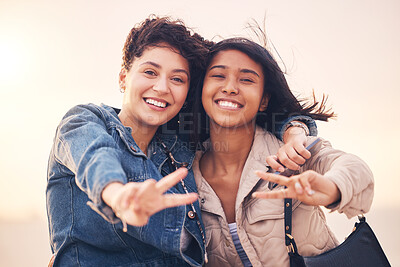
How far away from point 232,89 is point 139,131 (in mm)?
677

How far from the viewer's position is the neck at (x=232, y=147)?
2535mm

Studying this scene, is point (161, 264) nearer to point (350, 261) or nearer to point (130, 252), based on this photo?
point (130, 252)

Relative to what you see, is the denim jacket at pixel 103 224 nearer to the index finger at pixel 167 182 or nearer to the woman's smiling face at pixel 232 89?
the index finger at pixel 167 182

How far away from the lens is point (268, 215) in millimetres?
2131

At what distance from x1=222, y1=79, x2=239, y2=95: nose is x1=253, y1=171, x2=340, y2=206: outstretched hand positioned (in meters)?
1.03

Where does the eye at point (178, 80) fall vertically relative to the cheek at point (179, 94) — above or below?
above

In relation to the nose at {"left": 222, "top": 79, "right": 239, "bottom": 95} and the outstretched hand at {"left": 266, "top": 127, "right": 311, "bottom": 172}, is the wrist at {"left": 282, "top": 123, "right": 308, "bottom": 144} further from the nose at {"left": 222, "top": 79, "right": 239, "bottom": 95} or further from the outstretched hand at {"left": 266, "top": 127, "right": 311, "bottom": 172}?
the nose at {"left": 222, "top": 79, "right": 239, "bottom": 95}

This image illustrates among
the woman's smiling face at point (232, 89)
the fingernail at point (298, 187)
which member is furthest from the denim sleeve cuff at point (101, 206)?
the woman's smiling face at point (232, 89)

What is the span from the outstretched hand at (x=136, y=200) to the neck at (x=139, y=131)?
115 cm

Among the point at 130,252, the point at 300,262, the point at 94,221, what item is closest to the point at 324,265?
the point at 300,262

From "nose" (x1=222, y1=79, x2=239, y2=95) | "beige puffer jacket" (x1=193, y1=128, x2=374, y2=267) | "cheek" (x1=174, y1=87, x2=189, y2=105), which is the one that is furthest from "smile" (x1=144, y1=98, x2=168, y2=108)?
"beige puffer jacket" (x1=193, y1=128, x2=374, y2=267)

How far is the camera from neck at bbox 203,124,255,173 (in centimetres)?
254

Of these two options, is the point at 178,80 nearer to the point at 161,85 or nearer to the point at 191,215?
the point at 161,85

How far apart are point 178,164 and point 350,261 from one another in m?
1.15
